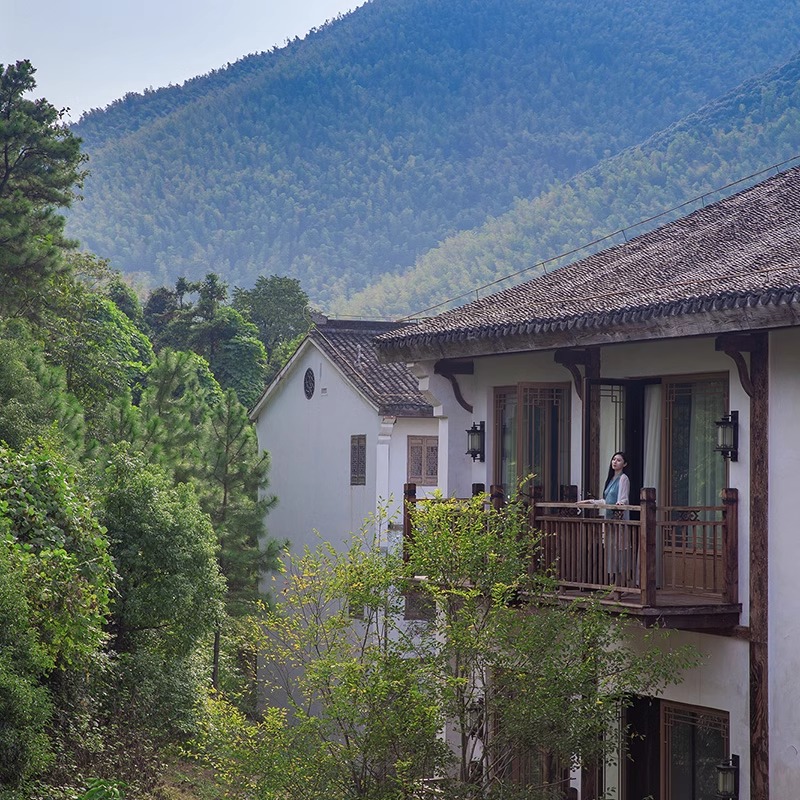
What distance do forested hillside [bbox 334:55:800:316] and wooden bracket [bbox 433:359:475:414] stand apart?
66.5 m

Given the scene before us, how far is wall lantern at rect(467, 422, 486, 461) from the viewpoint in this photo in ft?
46.5

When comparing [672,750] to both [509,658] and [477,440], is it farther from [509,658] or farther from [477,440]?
[477,440]

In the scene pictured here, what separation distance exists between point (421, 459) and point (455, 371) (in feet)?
50.1

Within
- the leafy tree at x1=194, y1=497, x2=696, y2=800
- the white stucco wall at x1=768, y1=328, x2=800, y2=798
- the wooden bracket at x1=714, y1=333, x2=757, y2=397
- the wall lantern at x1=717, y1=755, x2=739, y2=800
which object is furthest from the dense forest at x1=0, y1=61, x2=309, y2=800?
the wooden bracket at x1=714, y1=333, x2=757, y2=397

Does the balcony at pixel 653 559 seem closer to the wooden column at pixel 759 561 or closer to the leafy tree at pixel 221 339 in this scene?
the wooden column at pixel 759 561

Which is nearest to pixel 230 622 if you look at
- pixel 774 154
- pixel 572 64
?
pixel 774 154

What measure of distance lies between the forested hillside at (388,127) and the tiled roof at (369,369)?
2938 inches

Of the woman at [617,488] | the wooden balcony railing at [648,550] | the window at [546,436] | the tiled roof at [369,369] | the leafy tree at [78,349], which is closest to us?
the wooden balcony railing at [648,550]

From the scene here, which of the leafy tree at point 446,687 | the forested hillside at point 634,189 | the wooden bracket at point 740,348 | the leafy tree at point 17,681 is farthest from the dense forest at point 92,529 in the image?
the forested hillside at point 634,189

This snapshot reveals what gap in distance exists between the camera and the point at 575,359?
500 inches

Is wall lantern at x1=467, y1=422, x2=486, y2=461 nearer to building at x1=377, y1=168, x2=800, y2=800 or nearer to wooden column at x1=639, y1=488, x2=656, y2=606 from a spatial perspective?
building at x1=377, y1=168, x2=800, y2=800

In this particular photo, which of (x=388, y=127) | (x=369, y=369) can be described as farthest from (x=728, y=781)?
(x=388, y=127)

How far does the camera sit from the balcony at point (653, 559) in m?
10.4

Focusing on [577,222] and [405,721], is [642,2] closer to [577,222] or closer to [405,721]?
[577,222]
